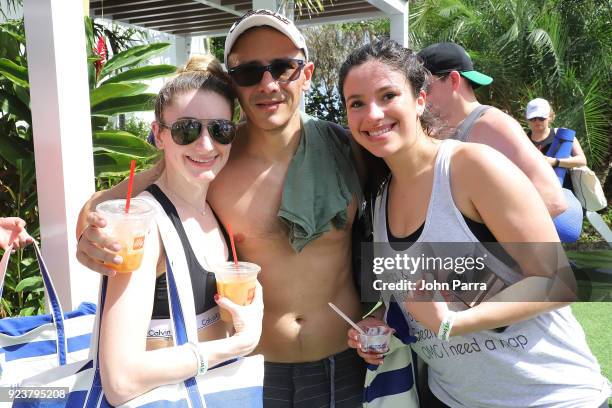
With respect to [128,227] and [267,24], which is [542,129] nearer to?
[267,24]

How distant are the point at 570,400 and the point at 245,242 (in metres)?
1.24

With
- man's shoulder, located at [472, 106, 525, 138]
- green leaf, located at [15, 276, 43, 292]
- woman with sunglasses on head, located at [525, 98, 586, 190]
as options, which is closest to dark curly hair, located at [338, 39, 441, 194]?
man's shoulder, located at [472, 106, 525, 138]

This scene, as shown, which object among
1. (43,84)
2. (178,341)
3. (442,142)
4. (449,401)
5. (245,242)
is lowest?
(449,401)

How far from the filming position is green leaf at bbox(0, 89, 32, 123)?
3.83 m

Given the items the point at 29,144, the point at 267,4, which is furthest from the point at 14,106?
the point at 267,4

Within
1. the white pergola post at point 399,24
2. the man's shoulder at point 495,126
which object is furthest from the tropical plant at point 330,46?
the man's shoulder at point 495,126

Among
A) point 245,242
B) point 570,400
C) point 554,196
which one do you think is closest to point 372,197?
point 245,242

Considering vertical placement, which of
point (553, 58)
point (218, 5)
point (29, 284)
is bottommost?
point (29, 284)

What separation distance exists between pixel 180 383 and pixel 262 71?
1189mm

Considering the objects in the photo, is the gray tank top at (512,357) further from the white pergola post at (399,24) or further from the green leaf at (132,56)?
the white pergola post at (399,24)

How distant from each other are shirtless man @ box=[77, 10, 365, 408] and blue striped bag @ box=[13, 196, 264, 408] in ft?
1.89

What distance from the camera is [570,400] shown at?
1.77m

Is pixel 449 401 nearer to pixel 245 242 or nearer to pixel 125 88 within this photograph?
pixel 245 242

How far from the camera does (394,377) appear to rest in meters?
2.12
